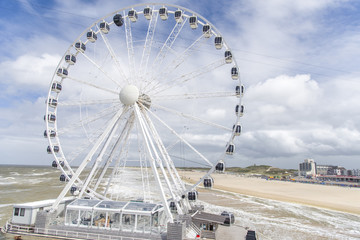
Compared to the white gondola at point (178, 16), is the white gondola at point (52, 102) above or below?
below

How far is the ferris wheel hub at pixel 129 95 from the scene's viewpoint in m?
24.4

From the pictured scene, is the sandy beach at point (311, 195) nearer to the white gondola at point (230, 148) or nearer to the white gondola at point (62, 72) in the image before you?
the white gondola at point (230, 148)

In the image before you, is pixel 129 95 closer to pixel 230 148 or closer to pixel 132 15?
pixel 132 15

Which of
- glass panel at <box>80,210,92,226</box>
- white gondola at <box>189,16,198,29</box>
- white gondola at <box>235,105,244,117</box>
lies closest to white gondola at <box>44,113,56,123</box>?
glass panel at <box>80,210,92,226</box>

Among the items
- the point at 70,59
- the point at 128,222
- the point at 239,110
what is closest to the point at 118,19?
the point at 70,59

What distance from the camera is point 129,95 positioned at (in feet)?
80.4

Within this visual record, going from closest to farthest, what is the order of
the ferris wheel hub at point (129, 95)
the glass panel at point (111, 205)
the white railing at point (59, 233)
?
the white railing at point (59, 233) < the glass panel at point (111, 205) < the ferris wheel hub at point (129, 95)

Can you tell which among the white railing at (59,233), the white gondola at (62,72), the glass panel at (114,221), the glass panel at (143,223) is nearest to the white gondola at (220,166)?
the glass panel at (143,223)

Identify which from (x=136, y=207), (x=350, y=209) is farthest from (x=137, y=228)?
(x=350, y=209)

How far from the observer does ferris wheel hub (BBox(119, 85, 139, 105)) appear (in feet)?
80.1

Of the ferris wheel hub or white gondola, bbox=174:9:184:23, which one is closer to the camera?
the ferris wheel hub

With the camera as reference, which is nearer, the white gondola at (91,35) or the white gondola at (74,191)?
the white gondola at (74,191)

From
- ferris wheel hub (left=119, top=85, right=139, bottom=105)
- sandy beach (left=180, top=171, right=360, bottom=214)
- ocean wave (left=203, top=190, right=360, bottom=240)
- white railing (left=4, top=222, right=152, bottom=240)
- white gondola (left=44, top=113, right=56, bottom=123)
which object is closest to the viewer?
white railing (left=4, top=222, right=152, bottom=240)

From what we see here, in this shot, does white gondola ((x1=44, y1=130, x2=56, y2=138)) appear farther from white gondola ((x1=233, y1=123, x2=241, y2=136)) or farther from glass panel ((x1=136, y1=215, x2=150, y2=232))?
white gondola ((x1=233, y1=123, x2=241, y2=136))
